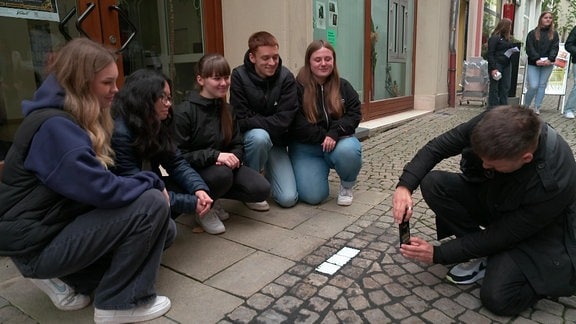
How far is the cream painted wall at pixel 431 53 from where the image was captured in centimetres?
878

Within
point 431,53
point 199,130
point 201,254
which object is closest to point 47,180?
point 201,254

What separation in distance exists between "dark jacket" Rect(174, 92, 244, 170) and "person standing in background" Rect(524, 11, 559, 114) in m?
6.73

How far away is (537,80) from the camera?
8.12 m

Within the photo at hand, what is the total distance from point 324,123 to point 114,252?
2083 millimetres

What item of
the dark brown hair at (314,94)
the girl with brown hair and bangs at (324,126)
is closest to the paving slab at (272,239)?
the girl with brown hair and bangs at (324,126)

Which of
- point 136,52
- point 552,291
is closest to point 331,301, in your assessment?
point 552,291

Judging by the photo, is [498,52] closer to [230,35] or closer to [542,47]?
[542,47]

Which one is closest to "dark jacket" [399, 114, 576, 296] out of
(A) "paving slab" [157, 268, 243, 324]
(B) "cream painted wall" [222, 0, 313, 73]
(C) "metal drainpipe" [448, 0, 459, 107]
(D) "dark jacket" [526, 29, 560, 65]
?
(A) "paving slab" [157, 268, 243, 324]

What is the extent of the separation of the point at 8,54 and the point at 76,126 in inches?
76.2

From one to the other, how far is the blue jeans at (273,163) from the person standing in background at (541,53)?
6038mm

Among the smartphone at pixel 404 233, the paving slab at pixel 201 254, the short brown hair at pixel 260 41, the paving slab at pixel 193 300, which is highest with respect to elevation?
the short brown hair at pixel 260 41

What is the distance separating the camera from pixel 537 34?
26.3ft

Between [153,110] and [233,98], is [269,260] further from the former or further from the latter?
[233,98]

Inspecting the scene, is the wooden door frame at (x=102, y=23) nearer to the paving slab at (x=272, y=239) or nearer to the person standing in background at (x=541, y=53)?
the paving slab at (x=272, y=239)
